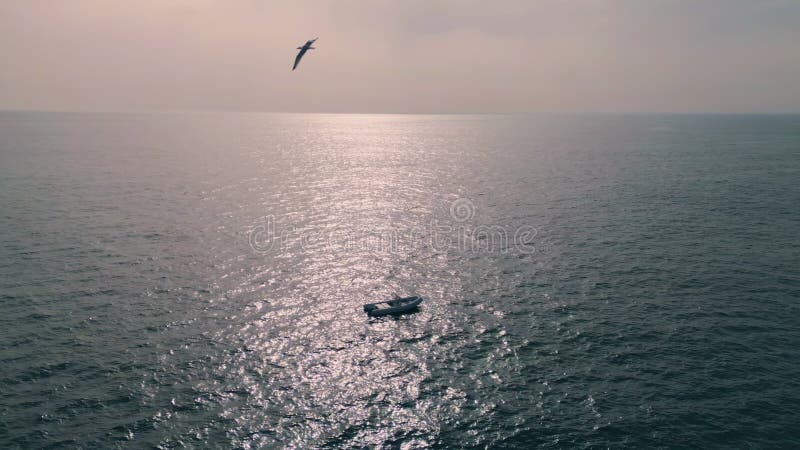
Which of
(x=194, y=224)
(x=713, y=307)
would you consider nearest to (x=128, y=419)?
(x=194, y=224)

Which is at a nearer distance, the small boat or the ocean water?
the ocean water

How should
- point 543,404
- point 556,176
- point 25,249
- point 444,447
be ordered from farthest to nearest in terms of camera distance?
point 556,176, point 25,249, point 543,404, point 444,447

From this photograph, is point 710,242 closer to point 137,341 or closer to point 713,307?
point 713,307

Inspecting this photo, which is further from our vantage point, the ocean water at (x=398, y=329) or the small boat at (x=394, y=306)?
the small boat at (x=394, y=306)
